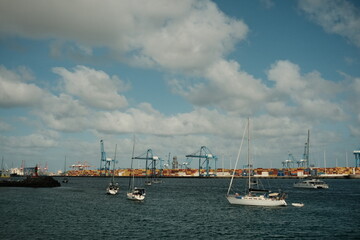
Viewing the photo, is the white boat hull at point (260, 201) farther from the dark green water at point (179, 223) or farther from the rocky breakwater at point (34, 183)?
the rocky breakwater at point (34, 183)

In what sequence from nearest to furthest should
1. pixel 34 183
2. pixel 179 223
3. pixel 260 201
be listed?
pixel 179 223
pixel 260 201
pixel 34 183

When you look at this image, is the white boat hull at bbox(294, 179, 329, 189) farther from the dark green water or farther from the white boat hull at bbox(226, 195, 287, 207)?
the white boat hull at bbox(226, 195, 287, 207)

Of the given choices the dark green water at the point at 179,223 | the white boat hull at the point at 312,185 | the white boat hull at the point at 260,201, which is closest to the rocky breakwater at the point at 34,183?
the dark green water at the point at 179,223

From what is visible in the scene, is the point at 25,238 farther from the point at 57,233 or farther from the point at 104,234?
Result: the point at 104,234

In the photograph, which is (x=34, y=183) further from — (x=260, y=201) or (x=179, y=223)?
(x=179, y=223)

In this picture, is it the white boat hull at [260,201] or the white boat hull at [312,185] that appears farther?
the white boat hull at [312,185]

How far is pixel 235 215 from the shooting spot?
4991cm

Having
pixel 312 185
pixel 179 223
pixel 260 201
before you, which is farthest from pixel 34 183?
pixel 312 185

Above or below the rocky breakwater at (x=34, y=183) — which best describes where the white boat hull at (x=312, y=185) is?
above

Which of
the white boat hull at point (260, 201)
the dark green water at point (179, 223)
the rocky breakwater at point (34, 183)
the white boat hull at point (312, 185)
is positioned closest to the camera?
the dark green water at point (179, 223)

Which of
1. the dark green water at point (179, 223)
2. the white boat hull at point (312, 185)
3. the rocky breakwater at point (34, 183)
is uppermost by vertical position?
the white boat hull at point (312, 185)

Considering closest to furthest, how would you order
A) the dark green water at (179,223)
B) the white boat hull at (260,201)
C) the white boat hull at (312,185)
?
the dark green water at (179,223), the white boat hull at (260,201), the white boat hull at (312,185)

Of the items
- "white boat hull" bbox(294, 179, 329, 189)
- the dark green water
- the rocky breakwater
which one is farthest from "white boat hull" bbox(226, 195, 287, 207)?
the rocky breakwater

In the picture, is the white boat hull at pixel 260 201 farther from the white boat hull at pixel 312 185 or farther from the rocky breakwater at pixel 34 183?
the rocky breakwater at pixel 34 183
